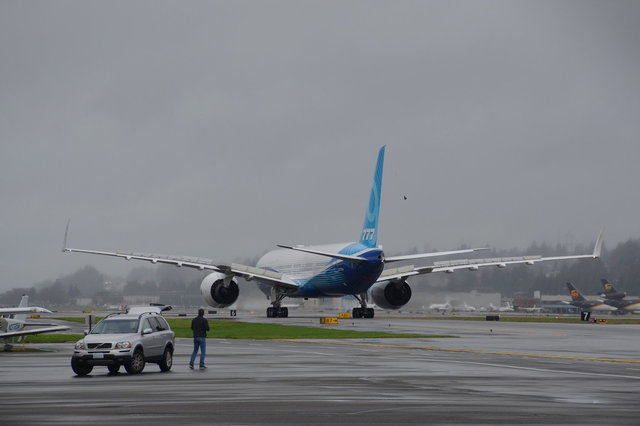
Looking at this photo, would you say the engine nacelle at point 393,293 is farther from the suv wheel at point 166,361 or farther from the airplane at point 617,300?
the airplane at point 617,300

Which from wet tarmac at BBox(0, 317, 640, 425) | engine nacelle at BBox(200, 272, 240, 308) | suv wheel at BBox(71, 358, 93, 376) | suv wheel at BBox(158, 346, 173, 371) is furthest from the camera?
engine nacelle at BBox(200, 272, 240, 308)

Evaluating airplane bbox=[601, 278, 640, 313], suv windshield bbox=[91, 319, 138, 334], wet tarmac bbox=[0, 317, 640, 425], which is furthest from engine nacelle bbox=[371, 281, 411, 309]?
airplane bbox=[601, 278, 640, 313]

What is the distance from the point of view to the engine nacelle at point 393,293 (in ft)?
258

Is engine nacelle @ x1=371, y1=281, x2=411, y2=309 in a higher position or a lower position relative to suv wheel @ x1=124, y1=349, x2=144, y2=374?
higher

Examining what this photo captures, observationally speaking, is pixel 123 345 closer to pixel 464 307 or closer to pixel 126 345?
pixel 126 345

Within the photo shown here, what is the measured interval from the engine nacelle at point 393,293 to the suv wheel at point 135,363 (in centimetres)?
5007

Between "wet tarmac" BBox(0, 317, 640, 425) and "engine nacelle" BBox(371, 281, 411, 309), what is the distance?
37.6 m

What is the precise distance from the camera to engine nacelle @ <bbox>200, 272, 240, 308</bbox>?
257ft

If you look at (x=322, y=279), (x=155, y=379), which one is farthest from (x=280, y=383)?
(x=322, y=279)

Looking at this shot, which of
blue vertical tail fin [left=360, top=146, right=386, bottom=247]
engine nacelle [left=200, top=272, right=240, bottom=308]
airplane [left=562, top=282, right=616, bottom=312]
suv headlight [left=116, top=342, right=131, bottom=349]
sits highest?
blue vertical tail fin [left=360, top=146, right=386, bottom=247]

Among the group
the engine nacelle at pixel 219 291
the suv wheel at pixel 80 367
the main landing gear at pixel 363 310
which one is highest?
the engine nacelle at pixel 219 291

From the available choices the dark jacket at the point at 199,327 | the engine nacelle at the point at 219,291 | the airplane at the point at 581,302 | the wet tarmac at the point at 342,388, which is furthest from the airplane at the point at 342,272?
the airplane at the point at 581,302

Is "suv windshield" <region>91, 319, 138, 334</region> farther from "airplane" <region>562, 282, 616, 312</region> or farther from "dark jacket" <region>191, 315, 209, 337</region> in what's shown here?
"airplane" <region>562, 282, 616, 312</region>

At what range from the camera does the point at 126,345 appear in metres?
29.2
